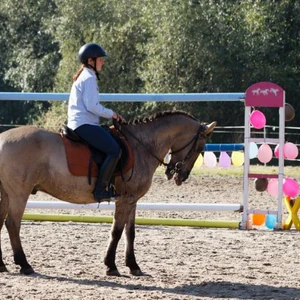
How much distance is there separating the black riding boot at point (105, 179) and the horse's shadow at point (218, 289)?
0.83 metres

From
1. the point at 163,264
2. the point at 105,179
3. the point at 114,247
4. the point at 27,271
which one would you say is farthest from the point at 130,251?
the point at 27,271

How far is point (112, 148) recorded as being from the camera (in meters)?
8.80

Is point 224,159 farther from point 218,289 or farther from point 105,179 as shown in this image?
point 218,289

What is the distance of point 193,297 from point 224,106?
23.2 m

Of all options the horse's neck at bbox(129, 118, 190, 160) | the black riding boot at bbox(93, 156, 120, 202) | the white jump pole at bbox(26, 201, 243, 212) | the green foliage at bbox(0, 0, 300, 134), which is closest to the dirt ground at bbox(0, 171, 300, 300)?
the white jump pole at bbox(26, 201, 243, 212)

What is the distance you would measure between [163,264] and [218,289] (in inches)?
58.1

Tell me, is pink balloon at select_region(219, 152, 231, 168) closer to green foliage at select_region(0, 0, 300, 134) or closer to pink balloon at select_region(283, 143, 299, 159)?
pink balloon at select_region(283, 143, 299, 159)

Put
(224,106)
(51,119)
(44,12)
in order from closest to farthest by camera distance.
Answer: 1. (224,106)
2. (51,119)
3. (44,12)

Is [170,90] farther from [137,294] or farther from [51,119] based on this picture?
[137,294]

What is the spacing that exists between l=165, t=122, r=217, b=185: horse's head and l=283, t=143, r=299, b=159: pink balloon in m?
3.34

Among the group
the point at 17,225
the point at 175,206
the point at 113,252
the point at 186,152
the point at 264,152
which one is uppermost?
the point at 264,152

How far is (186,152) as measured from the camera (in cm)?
946

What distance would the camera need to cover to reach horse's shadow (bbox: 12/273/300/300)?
795 centimetres

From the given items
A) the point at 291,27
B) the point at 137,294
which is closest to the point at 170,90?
the point at 291,27
